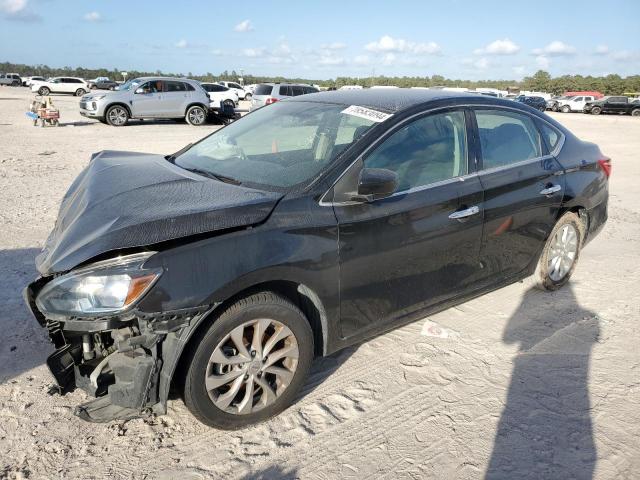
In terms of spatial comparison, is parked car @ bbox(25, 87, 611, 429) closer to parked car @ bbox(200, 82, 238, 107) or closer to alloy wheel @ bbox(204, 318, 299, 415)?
alloy wheel @ bbox(204, 318, 299, 415)

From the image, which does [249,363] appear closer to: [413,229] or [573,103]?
[413,229]

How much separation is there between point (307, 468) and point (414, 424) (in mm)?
705

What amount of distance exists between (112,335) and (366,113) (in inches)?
80.9

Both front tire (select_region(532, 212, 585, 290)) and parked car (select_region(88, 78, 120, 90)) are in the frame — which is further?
parked car (select_region(88, 78, 120, 90))

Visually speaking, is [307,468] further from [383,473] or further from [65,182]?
[65,182]

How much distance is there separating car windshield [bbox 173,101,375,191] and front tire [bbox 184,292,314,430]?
76 centimetres

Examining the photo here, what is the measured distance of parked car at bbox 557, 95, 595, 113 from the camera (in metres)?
42.8

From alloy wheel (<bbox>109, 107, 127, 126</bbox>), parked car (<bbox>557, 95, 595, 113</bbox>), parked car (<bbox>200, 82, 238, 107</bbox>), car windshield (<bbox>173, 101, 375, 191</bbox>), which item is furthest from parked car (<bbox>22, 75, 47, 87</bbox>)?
car windshield (<bbox>173, 101, 375, 191</bbox>)

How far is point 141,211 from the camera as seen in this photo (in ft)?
8.39

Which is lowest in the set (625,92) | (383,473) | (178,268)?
(383,473)

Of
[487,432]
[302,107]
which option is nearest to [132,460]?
[487,432]

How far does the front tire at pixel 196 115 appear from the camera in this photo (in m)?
20.3

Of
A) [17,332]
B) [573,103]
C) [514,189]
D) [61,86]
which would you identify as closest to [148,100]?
[17,332]

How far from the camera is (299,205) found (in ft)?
8.91
